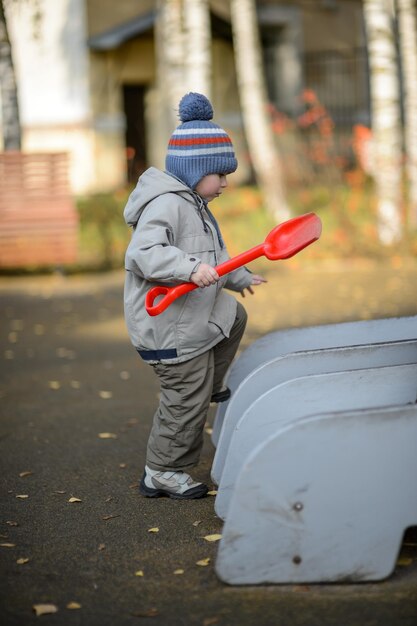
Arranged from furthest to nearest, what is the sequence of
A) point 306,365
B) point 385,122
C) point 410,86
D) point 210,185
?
point 410,86 < point 385,122 < point 210,185 < point 306,365

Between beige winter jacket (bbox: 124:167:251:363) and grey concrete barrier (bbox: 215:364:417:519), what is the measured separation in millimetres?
502

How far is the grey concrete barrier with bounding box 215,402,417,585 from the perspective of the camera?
11.9 ft

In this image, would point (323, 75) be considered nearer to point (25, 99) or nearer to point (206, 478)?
point (25, 99)

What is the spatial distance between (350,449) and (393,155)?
10.4 meters

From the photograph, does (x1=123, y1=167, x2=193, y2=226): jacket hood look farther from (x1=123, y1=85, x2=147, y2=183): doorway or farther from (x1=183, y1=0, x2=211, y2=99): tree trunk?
(x1=123, y1=85, x2=147, y2=183): doorway

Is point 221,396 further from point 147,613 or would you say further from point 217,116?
point 217,116

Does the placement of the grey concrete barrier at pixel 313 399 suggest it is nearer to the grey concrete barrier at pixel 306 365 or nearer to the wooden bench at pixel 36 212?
the grey concrete barrier at pixel 306 365

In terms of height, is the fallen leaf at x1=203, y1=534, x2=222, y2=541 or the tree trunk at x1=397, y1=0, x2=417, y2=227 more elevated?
the tree trunk at x1=397, y1=0, x2=417, y2=227

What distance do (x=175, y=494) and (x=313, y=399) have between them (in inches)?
34.6

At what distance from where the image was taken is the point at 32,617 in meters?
3.51

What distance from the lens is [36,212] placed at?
13.3 metres

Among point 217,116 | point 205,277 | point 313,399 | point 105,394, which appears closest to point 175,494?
point 313,399

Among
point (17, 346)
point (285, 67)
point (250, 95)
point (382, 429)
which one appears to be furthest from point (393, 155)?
point (285, 67)

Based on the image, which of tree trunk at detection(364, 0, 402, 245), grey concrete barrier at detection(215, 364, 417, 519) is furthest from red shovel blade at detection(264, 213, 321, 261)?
tree trunk at detection(364, 0, 402, 245)
